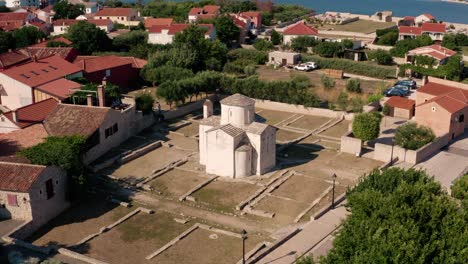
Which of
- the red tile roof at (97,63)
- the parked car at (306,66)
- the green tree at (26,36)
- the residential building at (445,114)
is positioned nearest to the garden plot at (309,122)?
the residential building at (445,114)

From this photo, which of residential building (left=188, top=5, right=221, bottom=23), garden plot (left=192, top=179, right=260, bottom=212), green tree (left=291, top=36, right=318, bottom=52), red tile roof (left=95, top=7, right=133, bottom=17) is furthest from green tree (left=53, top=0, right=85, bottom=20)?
garden plot (left=192, top=179, right=260, bottom=212)

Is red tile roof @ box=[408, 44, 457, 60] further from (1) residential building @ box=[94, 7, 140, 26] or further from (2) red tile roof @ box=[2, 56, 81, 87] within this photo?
(1) residential building @ box=[94, 7, 140, 26]

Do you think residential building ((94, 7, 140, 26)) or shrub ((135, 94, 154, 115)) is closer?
shrub ((135, 94, 154, 115))

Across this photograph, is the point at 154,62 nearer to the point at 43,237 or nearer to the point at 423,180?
the point at 43,237

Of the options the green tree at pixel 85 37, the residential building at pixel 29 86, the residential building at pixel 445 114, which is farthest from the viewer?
the green tree at pixel 85 37

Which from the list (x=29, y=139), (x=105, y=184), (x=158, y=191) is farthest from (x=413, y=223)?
(x=29, y=139)

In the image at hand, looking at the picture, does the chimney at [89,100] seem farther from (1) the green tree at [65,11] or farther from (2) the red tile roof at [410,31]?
(1) the green tree at [65,11]

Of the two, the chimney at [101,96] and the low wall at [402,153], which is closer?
the low wall at [402,153]
